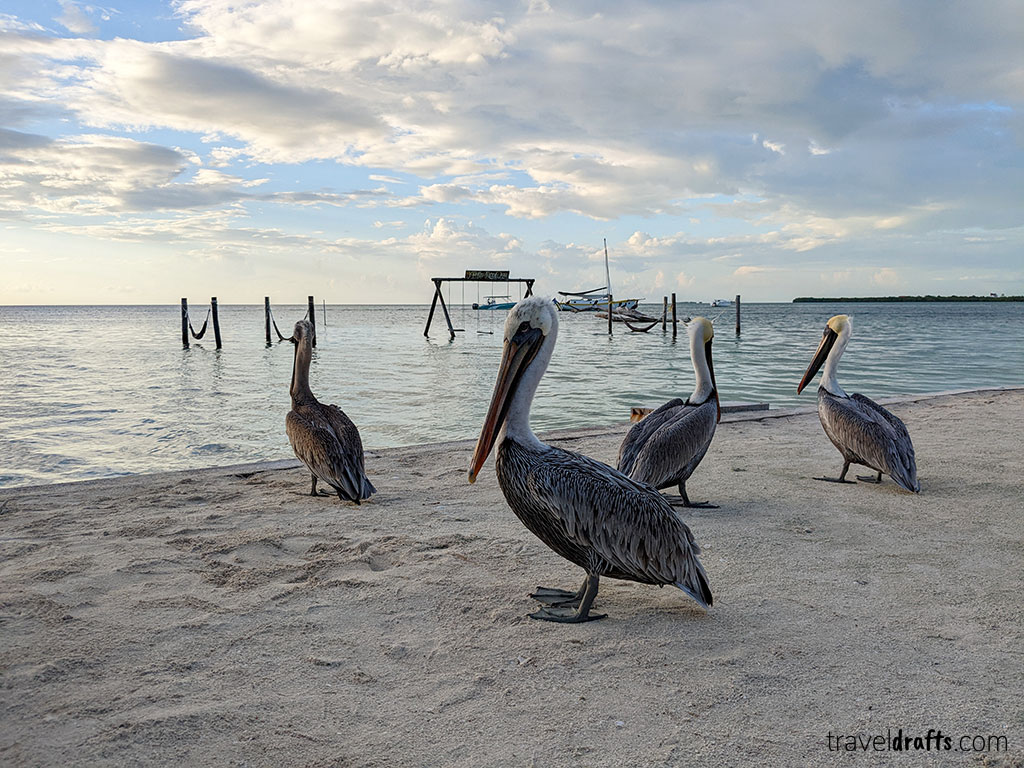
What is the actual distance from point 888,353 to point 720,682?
983 inches

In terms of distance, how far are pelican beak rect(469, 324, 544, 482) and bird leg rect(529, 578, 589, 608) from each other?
0.70m

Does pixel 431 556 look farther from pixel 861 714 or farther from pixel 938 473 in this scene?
pixel 938 473

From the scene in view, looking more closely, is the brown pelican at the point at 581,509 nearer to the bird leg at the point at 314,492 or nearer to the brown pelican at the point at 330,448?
the brown pelican at the point at 330,448

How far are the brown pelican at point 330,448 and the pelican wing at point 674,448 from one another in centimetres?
191

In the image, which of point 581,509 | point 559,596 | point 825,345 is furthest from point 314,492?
point 825,345

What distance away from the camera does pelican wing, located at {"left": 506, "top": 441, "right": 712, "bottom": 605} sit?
Answer: 2.91 metres

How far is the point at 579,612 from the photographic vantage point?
302cm

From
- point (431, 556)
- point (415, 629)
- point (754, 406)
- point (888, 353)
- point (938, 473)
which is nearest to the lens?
point (415, 629)

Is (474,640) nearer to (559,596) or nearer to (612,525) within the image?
(559,596)

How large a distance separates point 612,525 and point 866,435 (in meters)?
3.20

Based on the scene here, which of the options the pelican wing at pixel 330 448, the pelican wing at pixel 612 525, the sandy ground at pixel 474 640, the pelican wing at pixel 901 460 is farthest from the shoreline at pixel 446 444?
the pelican wing at pixel 612 525

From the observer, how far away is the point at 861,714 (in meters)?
2.30

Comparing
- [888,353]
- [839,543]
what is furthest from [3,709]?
[888,353]

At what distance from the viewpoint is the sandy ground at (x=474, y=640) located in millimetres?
2182
